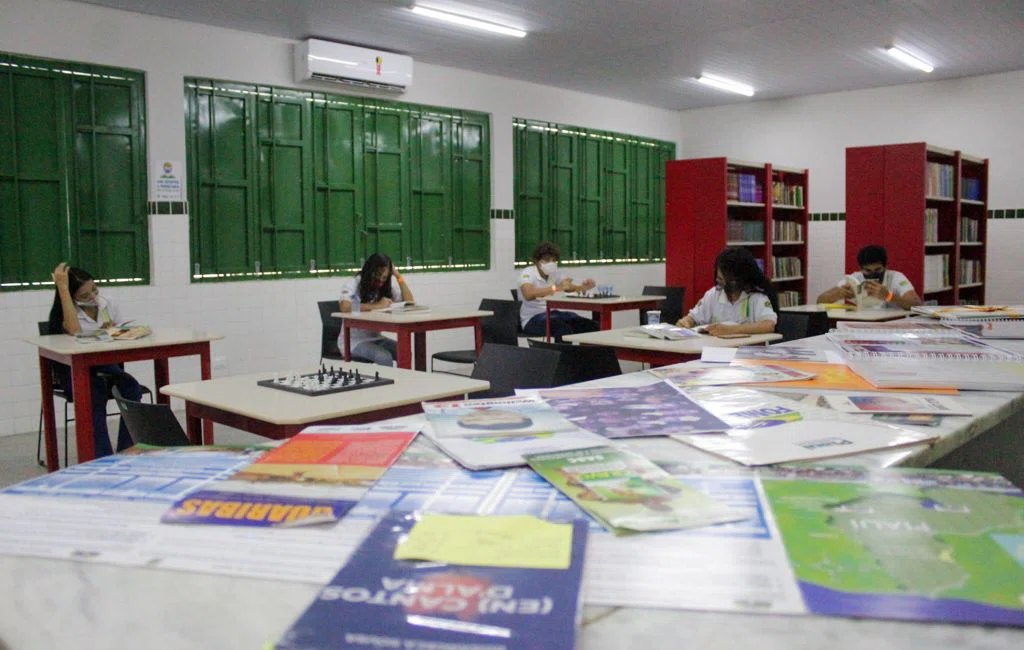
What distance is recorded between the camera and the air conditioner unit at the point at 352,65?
719 centimetres

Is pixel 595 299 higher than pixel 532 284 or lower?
lower

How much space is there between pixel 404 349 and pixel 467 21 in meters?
2.93

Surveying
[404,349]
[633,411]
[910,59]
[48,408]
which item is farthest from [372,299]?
[910,59]

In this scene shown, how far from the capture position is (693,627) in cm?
77

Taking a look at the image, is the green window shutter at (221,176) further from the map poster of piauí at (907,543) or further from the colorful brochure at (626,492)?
the map poster of piauí at (907,543)

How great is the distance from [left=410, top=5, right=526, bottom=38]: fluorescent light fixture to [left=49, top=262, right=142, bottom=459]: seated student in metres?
3.19

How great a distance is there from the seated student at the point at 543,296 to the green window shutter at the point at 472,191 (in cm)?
120

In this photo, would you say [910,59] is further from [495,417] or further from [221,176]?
[495,417]

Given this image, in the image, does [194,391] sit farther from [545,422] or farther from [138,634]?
[138,634]

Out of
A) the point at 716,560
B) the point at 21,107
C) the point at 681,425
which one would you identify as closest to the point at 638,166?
the point at 21,107

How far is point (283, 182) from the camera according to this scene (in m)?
7.29

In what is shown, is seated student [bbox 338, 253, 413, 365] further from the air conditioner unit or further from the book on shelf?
the book on shelf

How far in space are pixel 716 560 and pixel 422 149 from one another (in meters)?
7.74

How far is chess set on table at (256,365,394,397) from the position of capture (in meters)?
2.91
